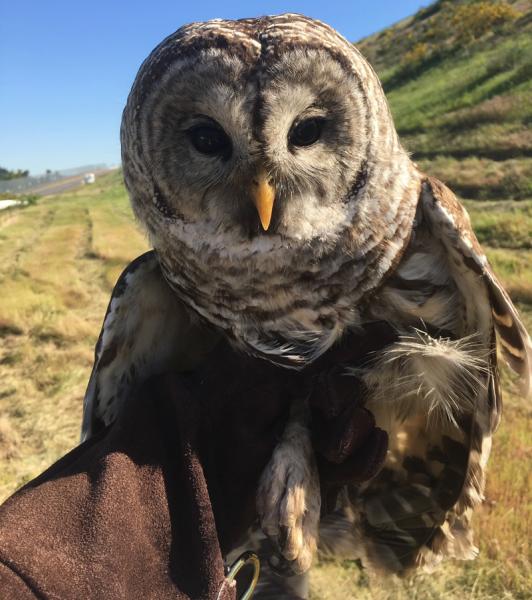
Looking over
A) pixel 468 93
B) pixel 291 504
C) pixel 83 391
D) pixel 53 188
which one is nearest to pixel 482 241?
pixel 83 391

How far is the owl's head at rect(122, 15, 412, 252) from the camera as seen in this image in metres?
2.04

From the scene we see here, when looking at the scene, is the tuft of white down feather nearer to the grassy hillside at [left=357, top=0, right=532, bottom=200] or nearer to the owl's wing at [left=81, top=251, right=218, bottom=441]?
the owl's wing at [left=81, top=251, right=218, bottom=441]

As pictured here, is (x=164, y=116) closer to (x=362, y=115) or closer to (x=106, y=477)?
(x=362, y=115)

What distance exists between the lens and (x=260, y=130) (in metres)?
2.07

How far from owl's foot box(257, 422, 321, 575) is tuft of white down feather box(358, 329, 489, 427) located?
1.52 ft

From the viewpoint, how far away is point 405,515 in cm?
271

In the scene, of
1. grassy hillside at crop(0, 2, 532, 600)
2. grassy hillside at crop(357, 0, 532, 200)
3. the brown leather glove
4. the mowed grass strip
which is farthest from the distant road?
the brown leather glove

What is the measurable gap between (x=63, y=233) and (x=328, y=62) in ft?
64.7

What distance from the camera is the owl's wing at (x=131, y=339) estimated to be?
2.59 meters

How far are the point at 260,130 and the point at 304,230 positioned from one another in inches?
17.4

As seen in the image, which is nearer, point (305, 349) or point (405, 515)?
point (305, 349)

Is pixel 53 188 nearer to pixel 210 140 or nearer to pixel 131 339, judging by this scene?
pixel 131 339

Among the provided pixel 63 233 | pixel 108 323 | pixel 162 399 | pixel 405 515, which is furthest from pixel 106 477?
pixel 63 233

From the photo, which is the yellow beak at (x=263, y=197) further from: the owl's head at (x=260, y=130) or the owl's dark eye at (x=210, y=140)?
the owl's dark eye at (x=210, y=140)
